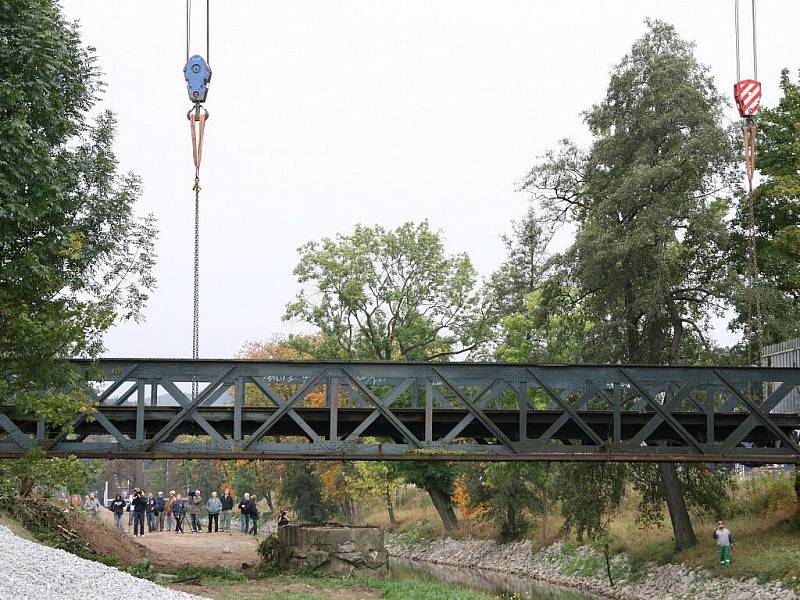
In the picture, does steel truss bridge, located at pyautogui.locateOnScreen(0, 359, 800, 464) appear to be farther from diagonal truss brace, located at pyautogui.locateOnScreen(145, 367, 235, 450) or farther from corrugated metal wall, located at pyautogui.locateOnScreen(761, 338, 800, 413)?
corrugated metal wall, located at pyautogui.locateOnScreen(761, 338, 800, 413)

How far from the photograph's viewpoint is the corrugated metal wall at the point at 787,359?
2705 cm

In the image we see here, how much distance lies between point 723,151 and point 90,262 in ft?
60.1

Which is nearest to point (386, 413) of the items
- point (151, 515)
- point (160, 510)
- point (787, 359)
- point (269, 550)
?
point (269, 550)

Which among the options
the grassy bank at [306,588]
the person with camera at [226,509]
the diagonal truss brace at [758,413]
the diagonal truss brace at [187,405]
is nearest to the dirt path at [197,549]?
the grassy bank at [306,588]

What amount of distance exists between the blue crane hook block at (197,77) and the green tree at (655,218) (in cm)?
1210

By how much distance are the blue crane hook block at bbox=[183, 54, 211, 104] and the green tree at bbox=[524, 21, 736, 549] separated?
39.7 feet

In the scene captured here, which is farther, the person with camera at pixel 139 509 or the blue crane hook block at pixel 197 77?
the person with camera at pixel 139 509

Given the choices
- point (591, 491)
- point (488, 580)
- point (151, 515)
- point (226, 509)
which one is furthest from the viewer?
point (226, 509)

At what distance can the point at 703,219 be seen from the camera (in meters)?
31.4

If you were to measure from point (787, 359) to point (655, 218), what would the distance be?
5902 mm

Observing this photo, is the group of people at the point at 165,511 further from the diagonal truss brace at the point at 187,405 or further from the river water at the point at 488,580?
the diagonal truss brace at the point at 187,405

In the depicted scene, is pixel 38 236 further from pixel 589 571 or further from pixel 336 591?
pixel 589 571

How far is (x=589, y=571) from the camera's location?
3572cm

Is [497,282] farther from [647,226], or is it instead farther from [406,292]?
[647,226]
